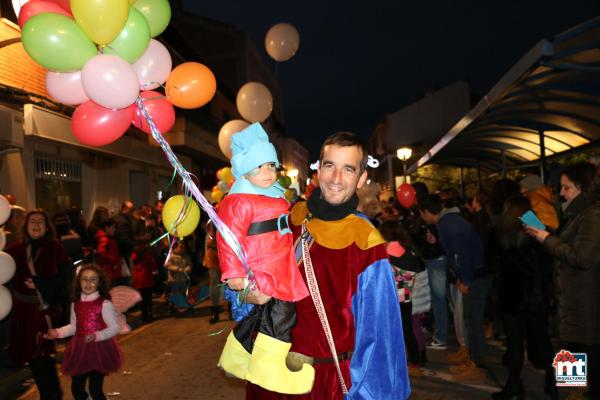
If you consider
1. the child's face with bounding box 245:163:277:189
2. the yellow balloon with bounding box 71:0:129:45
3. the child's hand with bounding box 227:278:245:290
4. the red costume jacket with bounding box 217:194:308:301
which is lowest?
the child's hand with bounding box 227:278:245:290

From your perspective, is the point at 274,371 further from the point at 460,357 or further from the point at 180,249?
the point at 180,249

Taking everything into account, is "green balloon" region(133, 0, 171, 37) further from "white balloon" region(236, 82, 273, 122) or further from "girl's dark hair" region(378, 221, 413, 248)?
"white balloon" region(236, 82, 273, 122)

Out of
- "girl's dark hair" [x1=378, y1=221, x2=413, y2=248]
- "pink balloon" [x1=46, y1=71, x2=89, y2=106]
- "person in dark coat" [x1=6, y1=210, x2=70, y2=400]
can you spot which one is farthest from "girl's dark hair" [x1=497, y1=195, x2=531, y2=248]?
"person in dark coat" [x1=6, y1=210, x2=70, y2=400]

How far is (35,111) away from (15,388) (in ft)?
21.5

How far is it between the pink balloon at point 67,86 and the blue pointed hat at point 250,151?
142 centimetres

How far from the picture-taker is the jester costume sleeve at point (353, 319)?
2379 millimetres

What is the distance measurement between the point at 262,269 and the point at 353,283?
17.6 inches

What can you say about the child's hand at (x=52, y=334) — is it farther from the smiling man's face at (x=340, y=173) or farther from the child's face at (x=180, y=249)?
the child's face at (x=180, y=249)

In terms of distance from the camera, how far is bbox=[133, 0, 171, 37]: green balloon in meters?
4.15

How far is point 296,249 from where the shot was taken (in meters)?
2.65

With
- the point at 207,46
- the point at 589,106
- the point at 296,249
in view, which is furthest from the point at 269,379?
the point at 207,46

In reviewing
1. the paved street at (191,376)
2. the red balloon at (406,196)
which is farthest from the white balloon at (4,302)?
the red balloon at (406,196)

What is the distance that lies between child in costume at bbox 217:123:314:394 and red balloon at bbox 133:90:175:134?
1.25 metres

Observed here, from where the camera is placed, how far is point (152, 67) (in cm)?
394
